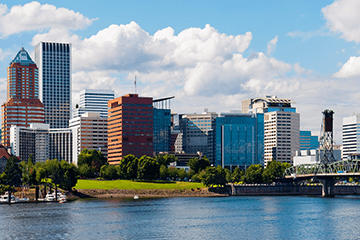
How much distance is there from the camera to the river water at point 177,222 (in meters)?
128

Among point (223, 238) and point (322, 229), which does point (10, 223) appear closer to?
point (223, 238)

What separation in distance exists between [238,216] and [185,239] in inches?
1985

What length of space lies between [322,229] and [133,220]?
49869 millimetres

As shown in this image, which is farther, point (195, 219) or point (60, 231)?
point (195, 219)

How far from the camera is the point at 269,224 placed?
148125mm

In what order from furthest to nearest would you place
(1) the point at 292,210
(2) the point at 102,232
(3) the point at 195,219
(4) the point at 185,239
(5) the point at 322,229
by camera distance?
1. (1) the point at 292,210
2. (3) the point at 195,219
3. (5) the point at 322,229
4. (2) the point at 102,232
5. (4) the point at 185,239

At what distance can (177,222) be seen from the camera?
152m

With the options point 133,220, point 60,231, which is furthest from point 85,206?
point 60,231

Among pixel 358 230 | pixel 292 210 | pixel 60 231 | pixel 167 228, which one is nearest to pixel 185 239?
pixel 167 228

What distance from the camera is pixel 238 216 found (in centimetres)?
16888

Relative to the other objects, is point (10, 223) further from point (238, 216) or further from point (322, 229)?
point (322, 229)

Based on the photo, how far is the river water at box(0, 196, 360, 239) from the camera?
12762cm

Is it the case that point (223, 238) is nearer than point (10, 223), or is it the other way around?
point (223, 238)

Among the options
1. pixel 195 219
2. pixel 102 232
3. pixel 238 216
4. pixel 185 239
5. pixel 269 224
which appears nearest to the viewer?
pixel 185 239
